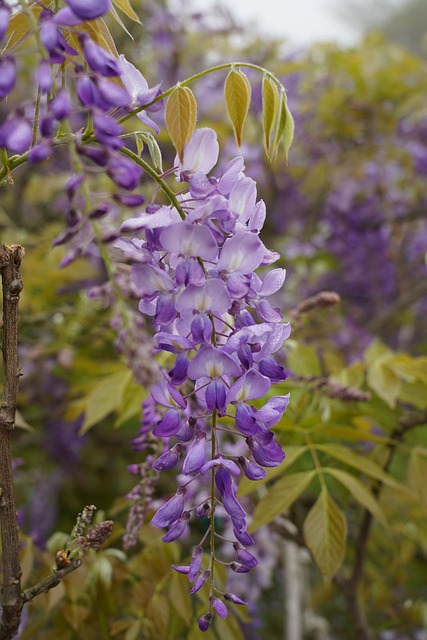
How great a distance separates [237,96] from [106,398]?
2.41 feet

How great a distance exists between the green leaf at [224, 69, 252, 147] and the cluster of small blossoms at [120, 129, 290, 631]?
0.06 m

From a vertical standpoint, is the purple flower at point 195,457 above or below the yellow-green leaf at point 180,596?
above

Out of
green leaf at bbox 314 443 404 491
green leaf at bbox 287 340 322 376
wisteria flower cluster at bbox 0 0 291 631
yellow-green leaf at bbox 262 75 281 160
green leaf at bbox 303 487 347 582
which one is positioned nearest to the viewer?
wisteria flower cluster at bbox 0 0 291 631

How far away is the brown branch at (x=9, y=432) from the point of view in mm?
637

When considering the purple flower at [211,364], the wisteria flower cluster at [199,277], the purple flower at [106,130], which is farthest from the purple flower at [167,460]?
the purple flower at [106,130]

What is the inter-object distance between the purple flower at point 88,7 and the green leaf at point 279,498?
687mm

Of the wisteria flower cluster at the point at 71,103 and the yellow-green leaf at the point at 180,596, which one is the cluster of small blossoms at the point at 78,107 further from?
the yellow-green leaf at the point at 180,596

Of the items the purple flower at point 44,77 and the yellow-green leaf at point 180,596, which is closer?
the purple flower at point 44,77

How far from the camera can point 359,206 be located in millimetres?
3031

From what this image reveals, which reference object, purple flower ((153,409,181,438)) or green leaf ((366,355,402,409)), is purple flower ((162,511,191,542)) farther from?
green leaf ((366,355,402,409))

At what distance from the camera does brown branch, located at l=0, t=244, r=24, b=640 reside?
2.09 ft

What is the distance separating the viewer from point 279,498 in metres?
0.97

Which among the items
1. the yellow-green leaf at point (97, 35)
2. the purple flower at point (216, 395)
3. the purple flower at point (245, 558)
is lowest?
the purple flower at point (245, 558)

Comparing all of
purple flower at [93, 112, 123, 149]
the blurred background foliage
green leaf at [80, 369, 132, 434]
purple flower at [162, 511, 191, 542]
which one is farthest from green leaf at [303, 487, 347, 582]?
purple flower at [93, 112, 123, 149]
